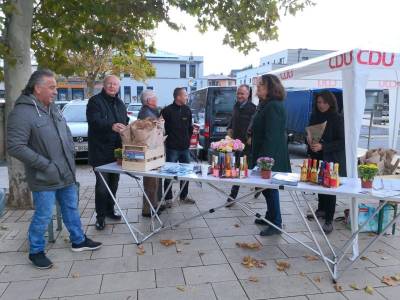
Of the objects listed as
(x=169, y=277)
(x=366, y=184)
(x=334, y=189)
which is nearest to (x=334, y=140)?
(x=366, y=184)

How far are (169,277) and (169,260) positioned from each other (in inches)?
13.9

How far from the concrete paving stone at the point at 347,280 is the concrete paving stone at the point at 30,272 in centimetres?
224

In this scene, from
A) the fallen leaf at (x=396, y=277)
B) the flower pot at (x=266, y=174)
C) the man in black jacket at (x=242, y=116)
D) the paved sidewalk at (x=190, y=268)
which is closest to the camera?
the paved sidewalk at (x=190, y=268)

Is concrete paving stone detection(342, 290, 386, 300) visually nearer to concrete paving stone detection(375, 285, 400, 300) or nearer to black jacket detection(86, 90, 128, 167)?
concrete paving stone detection(375, 285, 400, 300)

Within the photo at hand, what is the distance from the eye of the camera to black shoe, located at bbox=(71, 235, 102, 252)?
387cm

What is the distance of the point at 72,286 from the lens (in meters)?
3.19

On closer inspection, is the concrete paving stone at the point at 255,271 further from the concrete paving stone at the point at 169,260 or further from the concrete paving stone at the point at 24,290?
the concrete paving stone at the point at 24,290

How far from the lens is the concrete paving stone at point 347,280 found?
322cm

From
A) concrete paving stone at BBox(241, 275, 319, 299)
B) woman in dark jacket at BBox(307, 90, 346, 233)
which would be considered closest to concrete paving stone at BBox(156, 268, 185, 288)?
concrete paving stone at BBox(241, 275, 319, 299)

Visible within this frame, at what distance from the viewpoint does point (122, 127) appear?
163 inches

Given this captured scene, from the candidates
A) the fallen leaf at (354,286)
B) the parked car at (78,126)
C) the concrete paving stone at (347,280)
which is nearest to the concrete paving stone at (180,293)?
the concrete paving stone at (347,280)

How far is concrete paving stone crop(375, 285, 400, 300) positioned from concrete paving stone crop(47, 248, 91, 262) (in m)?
2.70

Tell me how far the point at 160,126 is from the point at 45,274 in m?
1.82

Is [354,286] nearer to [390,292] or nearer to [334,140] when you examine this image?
[390,292]
